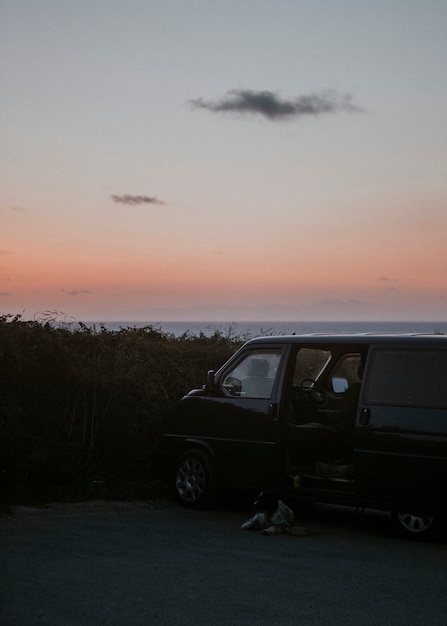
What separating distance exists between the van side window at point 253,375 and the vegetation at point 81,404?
92.2 inches

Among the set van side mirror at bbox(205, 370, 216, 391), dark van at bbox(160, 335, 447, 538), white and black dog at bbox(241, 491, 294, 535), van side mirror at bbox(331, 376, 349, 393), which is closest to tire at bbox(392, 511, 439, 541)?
dark van at bbox(160, 335, 447, 538)

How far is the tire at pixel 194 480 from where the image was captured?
40.3 feet

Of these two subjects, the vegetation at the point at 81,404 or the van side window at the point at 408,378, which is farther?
the vegetation at the point at 81,404

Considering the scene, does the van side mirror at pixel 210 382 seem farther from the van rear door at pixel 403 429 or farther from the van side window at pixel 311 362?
the van rear door at pixel 403 429

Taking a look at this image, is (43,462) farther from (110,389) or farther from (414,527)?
(414,527)

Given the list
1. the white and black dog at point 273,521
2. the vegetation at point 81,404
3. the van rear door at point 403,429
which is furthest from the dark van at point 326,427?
the vegetation at point 81,404

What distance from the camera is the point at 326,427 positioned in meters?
11.6

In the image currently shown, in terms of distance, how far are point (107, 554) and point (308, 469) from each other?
3.01 metres

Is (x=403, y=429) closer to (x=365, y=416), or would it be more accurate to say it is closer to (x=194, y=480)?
(x=365, y=416)

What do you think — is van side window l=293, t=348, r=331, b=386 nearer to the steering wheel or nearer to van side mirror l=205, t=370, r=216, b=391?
the steering wheel

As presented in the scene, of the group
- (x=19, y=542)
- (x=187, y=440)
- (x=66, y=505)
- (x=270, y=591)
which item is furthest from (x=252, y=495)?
(x=270, y=591)

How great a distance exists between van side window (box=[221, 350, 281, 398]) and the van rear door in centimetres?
138

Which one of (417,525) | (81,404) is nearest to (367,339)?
(417,525)

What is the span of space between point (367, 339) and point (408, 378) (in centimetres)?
76
